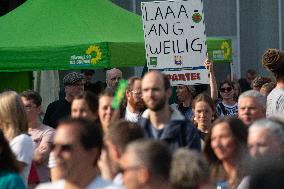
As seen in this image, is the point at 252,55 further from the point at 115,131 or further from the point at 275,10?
the point at 115,131

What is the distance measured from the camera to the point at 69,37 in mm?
13023

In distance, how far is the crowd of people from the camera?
4.58m

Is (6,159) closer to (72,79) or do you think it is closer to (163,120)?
(163,120)

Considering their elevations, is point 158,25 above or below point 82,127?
above

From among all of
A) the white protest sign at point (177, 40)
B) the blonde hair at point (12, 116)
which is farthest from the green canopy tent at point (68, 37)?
the blonde hair at point (12, 116)

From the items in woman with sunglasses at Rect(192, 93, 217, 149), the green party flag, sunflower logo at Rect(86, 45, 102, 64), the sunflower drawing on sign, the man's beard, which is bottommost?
woman with sunglasses at Rect(192, 93, 217, 149)

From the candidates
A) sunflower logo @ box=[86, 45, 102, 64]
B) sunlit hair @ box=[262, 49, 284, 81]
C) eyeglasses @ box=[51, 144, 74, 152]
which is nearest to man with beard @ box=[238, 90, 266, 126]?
sunlit hair @ box=[262, 49, 284, 81]

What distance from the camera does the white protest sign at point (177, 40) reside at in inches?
458

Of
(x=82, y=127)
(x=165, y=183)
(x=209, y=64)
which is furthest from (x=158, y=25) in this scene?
(x=165, y=183)

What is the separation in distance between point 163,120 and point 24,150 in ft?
3.53

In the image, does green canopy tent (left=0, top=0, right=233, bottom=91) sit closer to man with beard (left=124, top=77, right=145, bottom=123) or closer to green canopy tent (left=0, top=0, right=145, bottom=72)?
green canopy tent (left=0, top=0, right=145, bottom=72)

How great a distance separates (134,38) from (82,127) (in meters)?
8.53

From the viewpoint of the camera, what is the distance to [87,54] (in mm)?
12453

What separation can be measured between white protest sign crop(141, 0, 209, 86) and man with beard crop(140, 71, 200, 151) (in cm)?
425
